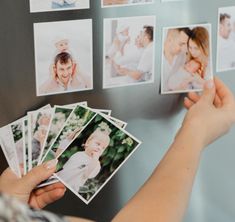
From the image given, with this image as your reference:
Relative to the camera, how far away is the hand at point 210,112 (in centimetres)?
83

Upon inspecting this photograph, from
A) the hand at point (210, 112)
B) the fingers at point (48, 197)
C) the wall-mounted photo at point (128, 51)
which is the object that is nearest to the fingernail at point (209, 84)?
the hand at point (210, 112)

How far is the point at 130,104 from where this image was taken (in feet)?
3.03

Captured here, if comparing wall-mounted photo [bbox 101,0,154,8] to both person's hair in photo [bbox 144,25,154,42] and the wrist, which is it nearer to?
person's hair in photo [bbox 144,25,154,42]

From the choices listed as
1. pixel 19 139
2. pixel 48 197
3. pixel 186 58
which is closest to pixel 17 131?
pixel 19 139

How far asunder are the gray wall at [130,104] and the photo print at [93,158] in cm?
3

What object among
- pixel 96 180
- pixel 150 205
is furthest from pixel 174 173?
pixel 96 180

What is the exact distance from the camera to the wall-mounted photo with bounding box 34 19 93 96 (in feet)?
2.66

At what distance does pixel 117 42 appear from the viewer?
0.87 metres

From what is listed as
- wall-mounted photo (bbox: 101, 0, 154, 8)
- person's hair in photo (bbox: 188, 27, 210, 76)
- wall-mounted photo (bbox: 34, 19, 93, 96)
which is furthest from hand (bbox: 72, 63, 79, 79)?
person's hair in photo (bbox: 188, 27, 210, 76)

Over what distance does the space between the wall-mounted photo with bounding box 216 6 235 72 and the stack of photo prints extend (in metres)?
0.24

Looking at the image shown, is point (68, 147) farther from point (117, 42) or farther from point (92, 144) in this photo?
point (117, 42)

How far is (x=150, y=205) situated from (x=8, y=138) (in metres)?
0.29

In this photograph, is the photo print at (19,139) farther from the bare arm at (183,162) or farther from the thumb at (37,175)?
the bare arm at (183,162)

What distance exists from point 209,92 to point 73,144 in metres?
0.26
